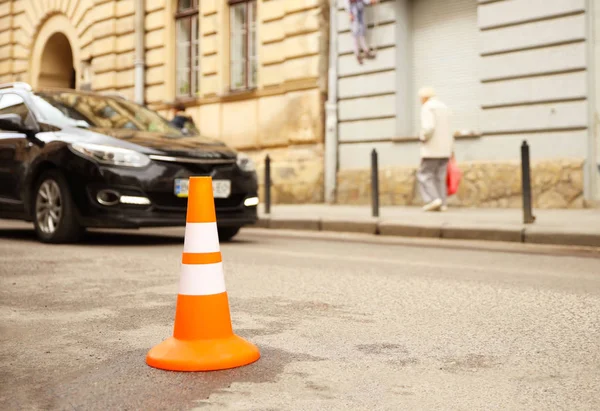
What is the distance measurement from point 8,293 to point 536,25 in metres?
9.57

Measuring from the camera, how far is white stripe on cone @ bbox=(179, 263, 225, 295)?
3.34 metres

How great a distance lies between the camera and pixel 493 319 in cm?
418

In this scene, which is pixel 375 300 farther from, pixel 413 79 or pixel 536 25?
pixel 413 79

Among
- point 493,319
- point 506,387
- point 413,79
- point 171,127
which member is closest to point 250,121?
point 413,79

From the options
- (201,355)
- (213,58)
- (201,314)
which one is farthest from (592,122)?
(201,355)

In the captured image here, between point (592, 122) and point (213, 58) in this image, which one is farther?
point (213, 58)

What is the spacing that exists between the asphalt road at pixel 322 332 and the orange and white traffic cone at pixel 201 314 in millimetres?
68

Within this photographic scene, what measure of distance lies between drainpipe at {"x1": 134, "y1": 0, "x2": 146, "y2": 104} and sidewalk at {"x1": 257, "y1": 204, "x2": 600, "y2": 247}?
8303mm

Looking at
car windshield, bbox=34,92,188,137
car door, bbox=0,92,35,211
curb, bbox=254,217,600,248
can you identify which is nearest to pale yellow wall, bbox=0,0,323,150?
curb, bbox=254,217,600,248

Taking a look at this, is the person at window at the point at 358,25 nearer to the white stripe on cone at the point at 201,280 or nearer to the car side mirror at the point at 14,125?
the car side mirror at the point at 14,125

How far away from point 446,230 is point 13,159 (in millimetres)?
4631

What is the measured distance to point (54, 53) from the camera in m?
24.2

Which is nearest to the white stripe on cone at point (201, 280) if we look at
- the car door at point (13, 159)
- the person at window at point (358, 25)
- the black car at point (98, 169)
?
the black car at point (98, 169)

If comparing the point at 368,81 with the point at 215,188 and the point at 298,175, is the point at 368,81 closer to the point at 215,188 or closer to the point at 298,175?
the point at 298,175
